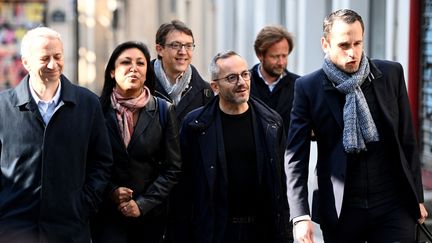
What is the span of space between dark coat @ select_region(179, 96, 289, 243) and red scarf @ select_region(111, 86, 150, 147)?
310 mm

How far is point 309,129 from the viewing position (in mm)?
6609

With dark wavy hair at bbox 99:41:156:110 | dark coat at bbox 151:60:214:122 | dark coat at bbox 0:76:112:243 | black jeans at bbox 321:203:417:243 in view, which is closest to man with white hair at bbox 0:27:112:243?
dark coat at bbox 0:76:112:243

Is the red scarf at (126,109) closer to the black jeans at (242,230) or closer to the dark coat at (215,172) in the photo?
the dark coat at (215,172)

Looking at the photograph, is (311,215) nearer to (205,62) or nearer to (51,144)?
(51,144)

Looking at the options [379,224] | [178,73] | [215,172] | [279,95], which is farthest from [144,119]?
[279,95]

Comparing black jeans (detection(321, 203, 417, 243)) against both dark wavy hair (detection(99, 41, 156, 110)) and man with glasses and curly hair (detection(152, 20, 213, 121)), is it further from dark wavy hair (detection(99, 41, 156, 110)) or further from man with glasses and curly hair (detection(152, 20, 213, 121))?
man with glasses and curly hair (detection(152, 20, 213, 121))

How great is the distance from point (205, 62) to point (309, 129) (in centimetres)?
1917

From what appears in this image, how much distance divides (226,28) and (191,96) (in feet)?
42.4

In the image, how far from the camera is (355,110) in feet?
21.0

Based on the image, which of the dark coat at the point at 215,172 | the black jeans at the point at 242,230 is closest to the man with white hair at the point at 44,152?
the dark coat at the point at 215,172

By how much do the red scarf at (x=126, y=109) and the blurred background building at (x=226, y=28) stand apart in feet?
12.4

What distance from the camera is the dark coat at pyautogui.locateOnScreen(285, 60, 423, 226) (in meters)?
6.44

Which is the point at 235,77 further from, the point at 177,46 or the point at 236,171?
the point at 177,46

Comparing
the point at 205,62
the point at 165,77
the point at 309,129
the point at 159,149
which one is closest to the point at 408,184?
the point at 309,129
